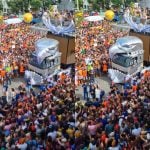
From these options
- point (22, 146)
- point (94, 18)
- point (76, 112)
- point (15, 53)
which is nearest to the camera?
point (22, 146)

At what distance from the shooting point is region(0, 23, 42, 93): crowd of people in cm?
673

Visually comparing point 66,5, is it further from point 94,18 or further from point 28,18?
point 94,18

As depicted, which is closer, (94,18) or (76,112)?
(76,112)

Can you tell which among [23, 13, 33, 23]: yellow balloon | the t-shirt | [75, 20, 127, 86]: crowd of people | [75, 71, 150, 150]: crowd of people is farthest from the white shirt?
→ [23, 13, 33, 23]: yellow balloon

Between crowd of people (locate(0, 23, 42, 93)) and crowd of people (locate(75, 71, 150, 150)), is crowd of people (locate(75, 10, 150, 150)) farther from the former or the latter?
crowd of people (locate(0, 23, 42, 93))

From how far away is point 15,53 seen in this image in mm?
8016

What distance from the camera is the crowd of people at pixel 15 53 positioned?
6.73m

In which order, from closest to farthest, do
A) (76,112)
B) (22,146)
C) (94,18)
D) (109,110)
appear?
(22,146) → (76,112) → (109,110) → (94,18)

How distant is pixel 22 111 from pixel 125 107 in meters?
1.88

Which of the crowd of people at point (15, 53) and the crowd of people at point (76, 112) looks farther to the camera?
the crowd of people at point (15, 53)

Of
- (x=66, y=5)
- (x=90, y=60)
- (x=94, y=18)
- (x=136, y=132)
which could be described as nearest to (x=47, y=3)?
(x=66, y=5)

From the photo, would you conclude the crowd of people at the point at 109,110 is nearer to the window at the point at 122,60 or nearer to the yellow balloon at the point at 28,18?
the window at the point at 122,60

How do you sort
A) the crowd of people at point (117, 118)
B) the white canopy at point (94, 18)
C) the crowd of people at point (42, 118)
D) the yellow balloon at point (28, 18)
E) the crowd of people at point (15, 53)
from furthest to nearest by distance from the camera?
the white canopy at point (94, 18) < the yellow balloon at point (28, 18) < the crowd of people at point (15, 53) < the crowd of people at point (42, 118) < the crowd of people at point (117, 118)

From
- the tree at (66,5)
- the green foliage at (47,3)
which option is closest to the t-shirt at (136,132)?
the tree at (66,5)
